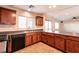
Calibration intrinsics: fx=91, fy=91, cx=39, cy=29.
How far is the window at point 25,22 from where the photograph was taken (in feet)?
19.5

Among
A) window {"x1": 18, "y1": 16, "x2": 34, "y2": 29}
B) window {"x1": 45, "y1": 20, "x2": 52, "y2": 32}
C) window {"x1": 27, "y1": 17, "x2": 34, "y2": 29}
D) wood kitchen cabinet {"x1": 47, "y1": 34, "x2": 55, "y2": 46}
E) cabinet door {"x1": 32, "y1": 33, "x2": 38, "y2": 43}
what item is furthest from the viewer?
window {"x1": 45, "y1": 20, "x2": 52, "y2": 32}

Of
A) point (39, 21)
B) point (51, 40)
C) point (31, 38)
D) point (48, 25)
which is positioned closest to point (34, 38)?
point (31, 38)

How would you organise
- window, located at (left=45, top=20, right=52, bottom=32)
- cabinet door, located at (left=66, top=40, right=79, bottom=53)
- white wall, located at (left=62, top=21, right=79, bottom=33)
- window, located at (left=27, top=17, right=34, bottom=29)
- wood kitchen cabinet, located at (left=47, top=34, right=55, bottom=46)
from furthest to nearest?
white wall, located at (left=62, top=21, right=79, bottom=33), window, located at (left=45, top=20, right=52, bottom=32), window, located at (left=27, top=17, right=34, bottom=29), wood kitchen cabinet, located at (left=47, top=34, right=55, bottom=46), cabinet door, located at (left=66, top=40, right=79, bottom=53)

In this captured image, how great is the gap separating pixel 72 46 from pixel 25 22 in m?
4.03

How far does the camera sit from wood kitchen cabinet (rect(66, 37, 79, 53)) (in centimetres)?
313

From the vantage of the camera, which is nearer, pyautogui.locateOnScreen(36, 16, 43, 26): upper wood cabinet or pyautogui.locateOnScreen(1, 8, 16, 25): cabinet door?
pyautogui.locateOnScreen(1, 8, 16, 25): cabinet door

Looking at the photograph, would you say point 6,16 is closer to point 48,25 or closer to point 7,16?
point 7,16

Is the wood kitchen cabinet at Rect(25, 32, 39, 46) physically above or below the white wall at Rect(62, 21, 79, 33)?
below

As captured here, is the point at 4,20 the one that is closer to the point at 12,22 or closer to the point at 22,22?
the point at 12,22

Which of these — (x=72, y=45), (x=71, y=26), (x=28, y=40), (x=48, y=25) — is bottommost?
(x=28, y=40)

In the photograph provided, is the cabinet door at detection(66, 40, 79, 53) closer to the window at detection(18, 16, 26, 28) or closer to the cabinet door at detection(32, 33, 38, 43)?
the cabinet door at detection(32, 33, 38, 43)

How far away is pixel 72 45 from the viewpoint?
3.31 m

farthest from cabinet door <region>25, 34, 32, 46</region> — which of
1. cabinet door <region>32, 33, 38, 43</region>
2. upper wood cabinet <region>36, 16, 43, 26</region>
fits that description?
upper wood cabinet <region>36, 16, 43, 26</region>
